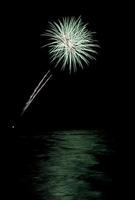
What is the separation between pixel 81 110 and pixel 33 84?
14882mm

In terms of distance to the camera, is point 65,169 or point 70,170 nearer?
point 70,170

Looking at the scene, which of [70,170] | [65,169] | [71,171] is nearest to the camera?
[71,171]

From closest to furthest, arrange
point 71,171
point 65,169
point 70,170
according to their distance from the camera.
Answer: point 71,171, point 70,170, point 65,169

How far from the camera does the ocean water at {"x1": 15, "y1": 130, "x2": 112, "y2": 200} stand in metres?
10.1

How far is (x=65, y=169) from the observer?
41.8ft

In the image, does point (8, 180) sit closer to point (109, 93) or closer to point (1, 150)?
point (1, 150)

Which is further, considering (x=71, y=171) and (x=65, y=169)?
(x=65, y=169)

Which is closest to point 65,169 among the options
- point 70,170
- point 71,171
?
point 70,170

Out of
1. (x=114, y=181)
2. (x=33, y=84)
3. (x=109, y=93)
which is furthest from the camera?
(x=33, y=84)

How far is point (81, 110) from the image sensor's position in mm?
39219

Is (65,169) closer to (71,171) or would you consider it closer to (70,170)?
(70,170)

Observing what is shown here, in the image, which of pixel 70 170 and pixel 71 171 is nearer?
pixel 71 171

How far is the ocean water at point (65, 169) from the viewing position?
33.1 ft

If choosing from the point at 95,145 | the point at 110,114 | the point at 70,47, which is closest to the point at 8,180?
the point at 95,145
